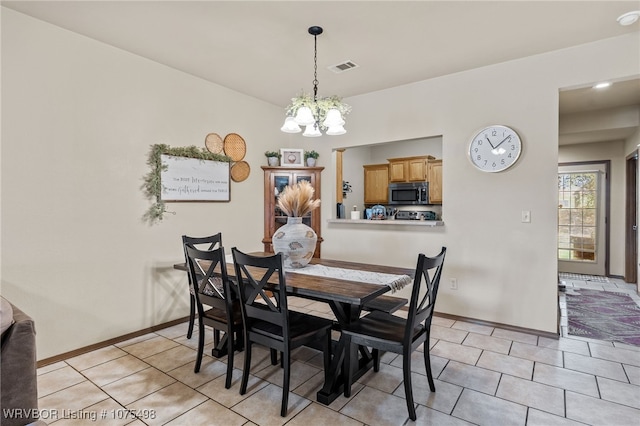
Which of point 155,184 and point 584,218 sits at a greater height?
point 155,184

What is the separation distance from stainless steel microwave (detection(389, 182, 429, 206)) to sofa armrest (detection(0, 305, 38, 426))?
229 inches

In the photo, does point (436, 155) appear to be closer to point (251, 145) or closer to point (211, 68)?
point (251, 145)

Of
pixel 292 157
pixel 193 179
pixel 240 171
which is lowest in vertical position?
pixel 193 179

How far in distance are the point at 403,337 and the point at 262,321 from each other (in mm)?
927

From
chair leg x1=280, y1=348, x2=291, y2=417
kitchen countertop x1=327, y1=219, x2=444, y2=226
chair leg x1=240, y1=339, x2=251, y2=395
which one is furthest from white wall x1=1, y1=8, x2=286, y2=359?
chair leg x1=280, y1=348, x2=291, y2=417

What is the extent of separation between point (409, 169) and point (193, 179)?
164 inches

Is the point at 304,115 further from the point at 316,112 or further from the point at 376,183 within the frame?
the point at 376,183

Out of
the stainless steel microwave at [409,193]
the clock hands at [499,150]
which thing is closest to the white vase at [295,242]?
the clock hands at [499,150]

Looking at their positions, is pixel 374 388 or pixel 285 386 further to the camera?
pixel 374 388

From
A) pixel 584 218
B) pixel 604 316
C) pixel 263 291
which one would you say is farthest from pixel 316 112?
pixel 584 218

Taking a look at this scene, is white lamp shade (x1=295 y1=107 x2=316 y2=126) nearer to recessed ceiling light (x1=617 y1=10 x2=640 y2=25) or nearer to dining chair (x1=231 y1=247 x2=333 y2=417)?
dining chair (x1=231 y1=247 x2=333 y2=417)

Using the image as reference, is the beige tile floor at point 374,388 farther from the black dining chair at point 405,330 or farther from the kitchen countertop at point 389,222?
the kitchen countertop at point 389,222

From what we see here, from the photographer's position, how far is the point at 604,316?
12.5 ft

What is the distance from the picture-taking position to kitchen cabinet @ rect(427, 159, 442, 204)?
620cm
